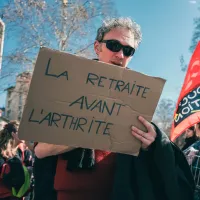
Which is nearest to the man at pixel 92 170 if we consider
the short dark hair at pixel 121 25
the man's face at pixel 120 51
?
the man's face at pixel 120 51

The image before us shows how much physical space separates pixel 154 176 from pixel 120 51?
0.73 metres

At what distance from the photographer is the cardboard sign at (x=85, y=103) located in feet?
3.78

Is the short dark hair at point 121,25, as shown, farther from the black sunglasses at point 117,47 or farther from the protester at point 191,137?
the protester at point 191,137

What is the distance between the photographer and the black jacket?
128cm

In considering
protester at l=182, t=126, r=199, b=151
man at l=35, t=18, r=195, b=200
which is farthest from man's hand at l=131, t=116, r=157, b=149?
protester at l=182, t=126, r=199, b=151

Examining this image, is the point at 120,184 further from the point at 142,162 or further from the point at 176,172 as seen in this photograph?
the point at 176,172

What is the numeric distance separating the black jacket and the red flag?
117 centimetres

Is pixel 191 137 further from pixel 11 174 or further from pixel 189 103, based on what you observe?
pixel 11 174

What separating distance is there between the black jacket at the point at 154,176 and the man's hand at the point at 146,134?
0.05m

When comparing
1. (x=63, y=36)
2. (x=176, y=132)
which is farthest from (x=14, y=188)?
(x=63, y=36)

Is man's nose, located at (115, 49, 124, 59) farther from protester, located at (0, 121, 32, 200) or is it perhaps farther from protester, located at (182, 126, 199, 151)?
protester, located at (182, 126, 199, 151)

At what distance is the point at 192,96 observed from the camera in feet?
8.23

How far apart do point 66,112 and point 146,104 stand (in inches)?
15.4

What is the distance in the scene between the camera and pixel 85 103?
47.3 inches
